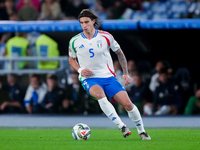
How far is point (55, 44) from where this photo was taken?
1296cm

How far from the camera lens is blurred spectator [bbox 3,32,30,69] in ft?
42.6

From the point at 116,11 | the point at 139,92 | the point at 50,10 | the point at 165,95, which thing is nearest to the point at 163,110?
the point at 165,95

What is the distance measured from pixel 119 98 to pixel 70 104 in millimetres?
6373

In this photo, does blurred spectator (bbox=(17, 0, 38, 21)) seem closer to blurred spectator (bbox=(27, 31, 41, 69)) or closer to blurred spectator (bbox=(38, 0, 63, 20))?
blurred spectator (bbox=(38, 0, 63, 20))

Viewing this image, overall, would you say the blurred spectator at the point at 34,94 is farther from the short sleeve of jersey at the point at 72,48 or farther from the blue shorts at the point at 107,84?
the blue shorts at the point at 107,84

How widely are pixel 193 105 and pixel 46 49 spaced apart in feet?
13.9

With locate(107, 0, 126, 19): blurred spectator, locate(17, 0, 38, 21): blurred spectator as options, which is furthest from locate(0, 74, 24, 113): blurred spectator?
locate(107, 0, 126, 19): blurred spectator

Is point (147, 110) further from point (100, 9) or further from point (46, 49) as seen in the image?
point (100, 9)

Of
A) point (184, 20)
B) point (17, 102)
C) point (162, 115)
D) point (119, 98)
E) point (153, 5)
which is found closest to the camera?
point (119, 98)

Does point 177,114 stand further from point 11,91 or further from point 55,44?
A: point 11,91

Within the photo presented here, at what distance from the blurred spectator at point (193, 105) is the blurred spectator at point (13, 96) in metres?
4.64

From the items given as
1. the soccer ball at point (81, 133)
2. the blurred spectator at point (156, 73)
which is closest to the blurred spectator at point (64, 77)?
the blurred spectator at point (156, 73)

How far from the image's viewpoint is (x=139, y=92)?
497 inches

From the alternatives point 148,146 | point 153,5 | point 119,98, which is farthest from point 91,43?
point 153,5
